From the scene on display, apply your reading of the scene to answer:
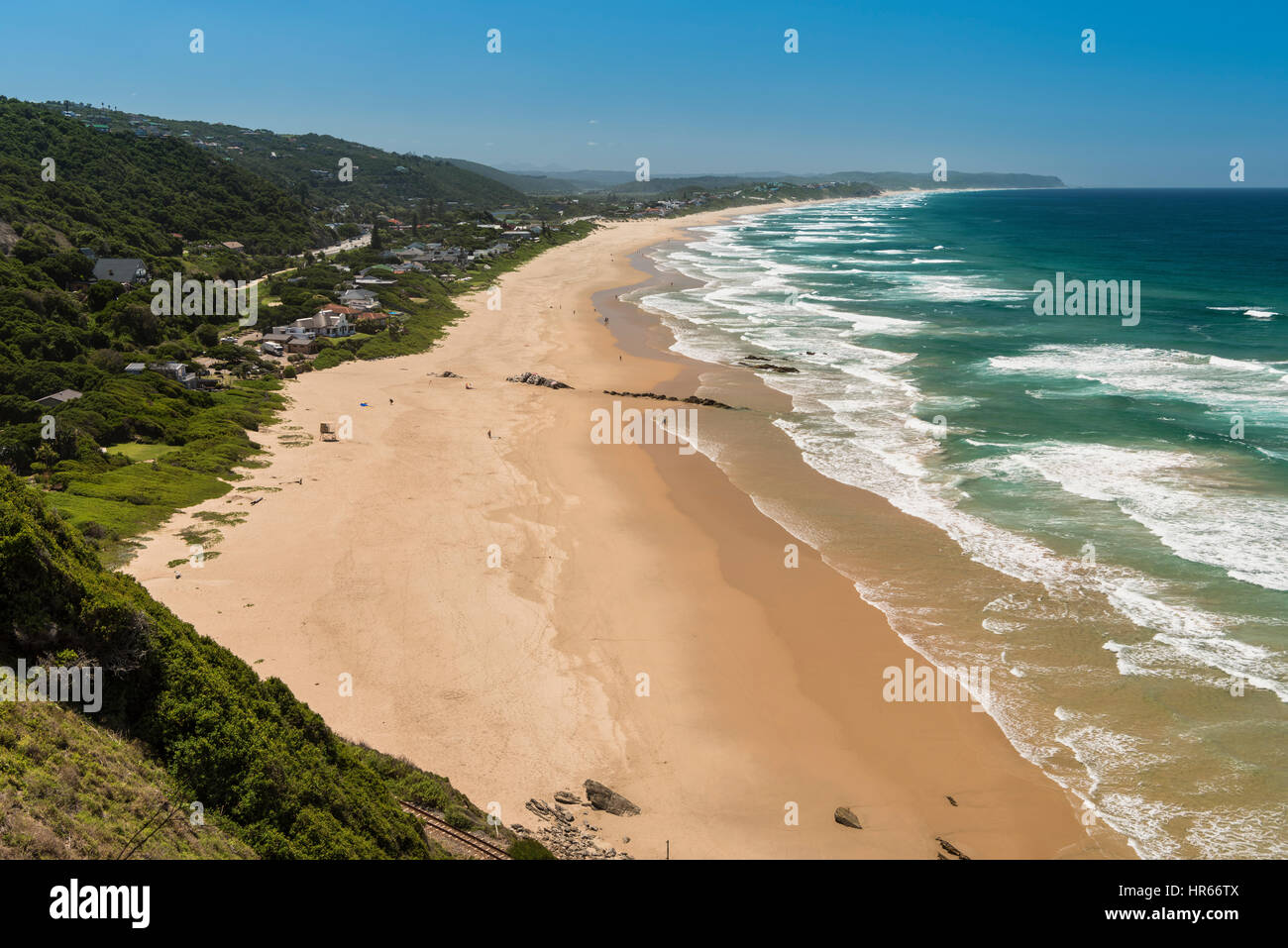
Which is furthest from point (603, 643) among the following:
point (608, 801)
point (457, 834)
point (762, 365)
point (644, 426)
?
point (762, 365)

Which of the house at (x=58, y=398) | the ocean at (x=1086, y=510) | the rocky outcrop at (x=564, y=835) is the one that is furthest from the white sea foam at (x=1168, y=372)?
the house at (x=58, y=398)

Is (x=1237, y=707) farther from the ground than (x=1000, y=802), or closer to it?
farther from the ground

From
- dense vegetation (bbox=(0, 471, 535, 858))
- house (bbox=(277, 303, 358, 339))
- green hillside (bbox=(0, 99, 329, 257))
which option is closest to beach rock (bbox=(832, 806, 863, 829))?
dense vegetation (bbox=(0, 471, 535, 858))

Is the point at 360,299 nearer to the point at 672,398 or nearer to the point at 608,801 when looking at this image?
the point at 672,398

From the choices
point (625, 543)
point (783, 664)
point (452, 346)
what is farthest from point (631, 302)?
point (783, 664)

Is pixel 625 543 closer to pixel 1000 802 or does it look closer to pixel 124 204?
pixel 1000 802

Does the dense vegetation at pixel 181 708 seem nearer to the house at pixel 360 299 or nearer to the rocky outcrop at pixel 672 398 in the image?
the rocky outcrop at pixel 672 398
